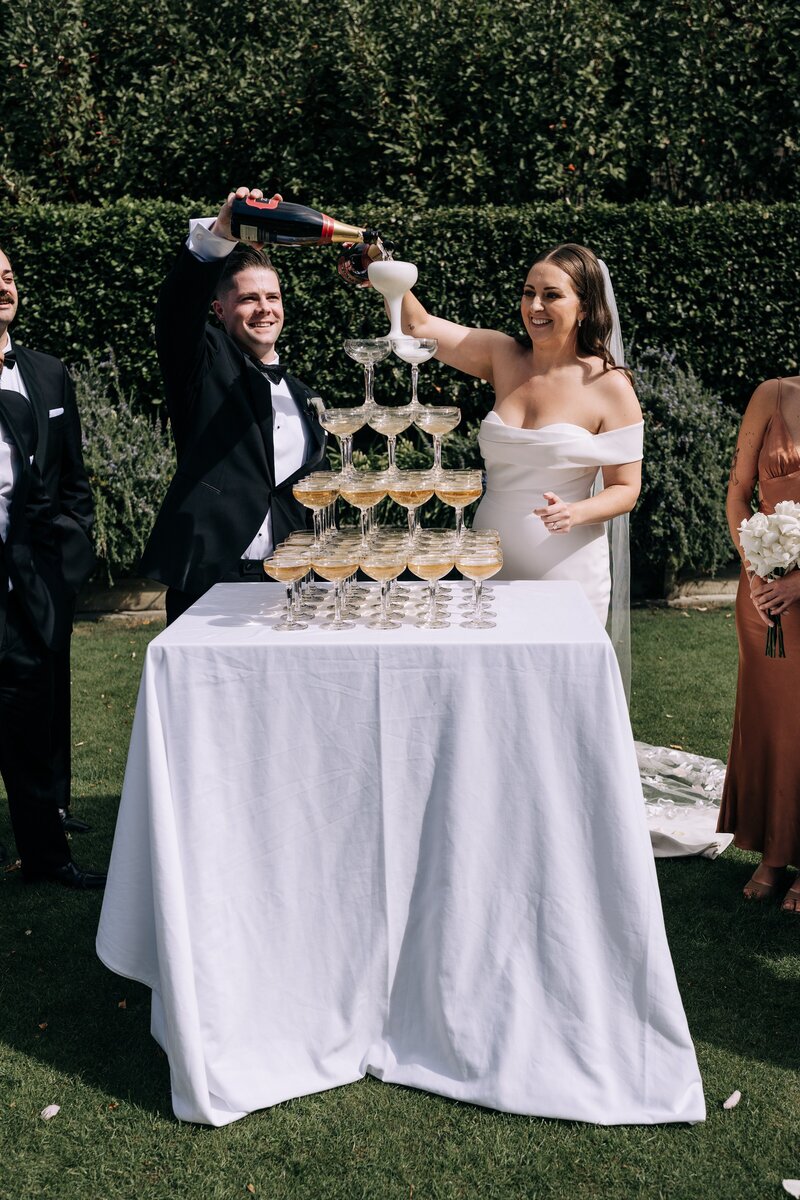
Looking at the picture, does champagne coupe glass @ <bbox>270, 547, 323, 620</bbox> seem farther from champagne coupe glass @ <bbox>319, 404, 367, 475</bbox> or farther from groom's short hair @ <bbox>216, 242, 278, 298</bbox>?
groom's short hair @ <bbox>216, 242, 278, 298</bbox>

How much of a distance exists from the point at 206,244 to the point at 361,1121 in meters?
2.51

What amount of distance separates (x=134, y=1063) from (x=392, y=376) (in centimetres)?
651

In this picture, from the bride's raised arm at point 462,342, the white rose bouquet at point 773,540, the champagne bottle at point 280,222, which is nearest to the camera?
the champagne bottle at point 280,222

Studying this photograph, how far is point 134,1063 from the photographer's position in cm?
319

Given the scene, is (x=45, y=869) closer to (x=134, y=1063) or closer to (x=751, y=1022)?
(x=134, y=1063)

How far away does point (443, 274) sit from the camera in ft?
28.6

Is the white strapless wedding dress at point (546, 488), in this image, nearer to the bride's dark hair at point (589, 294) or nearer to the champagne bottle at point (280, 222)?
the bride's dark hair at point (589, 294)

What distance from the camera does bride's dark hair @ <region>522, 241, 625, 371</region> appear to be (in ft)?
13.1

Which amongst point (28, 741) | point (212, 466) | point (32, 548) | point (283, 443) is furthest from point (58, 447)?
point (28, 741)

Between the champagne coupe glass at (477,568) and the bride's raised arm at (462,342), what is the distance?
1379 millimetres

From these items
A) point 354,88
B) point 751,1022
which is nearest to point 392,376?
point 354,88

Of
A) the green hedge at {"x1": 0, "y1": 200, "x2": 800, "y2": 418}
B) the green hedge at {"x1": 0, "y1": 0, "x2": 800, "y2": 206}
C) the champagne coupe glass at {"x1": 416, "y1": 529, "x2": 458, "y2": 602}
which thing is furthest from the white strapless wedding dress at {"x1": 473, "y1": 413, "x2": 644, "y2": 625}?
the green hedge at {"x1": 0, "y1": 0, "x2": 800, "y2": 206}

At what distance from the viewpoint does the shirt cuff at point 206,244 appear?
3.41 m

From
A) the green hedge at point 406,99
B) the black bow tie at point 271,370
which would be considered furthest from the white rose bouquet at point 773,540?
the green hedge at point 406,99
